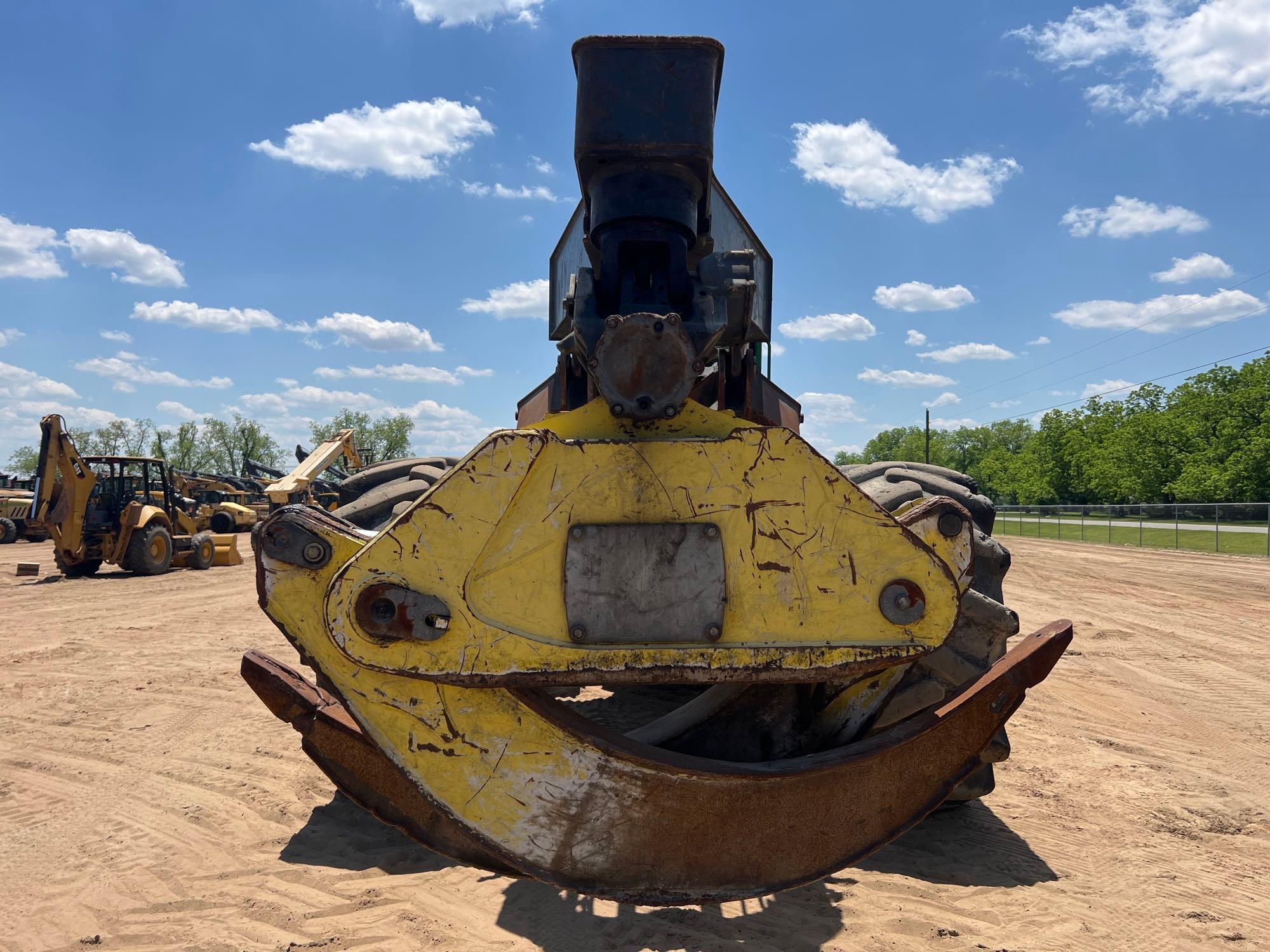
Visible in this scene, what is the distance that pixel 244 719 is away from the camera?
217 inches

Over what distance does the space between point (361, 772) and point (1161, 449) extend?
167 feet

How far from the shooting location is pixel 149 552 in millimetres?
14977

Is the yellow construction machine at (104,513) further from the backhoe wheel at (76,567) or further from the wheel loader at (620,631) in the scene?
the wheel loader at (620,631)

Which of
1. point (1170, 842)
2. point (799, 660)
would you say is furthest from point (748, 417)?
point (1170, 842)

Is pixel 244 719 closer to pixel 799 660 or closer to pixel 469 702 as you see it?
pixel 469 702

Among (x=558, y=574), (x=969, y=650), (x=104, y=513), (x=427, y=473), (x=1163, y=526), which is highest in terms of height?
(x=427, y=473)

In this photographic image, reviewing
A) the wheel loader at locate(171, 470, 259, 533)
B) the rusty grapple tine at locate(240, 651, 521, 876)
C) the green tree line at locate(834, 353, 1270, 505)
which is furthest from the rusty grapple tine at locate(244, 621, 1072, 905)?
the green tree line at locate(834, 353, 1270, 505)

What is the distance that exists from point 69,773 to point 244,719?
1.12 meters

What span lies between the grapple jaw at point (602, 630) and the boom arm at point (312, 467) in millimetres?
21394

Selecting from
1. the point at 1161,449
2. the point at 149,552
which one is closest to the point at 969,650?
the point at 149,552

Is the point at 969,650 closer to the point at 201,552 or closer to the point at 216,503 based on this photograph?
the point at 201,552

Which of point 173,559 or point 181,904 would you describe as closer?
point 181,904

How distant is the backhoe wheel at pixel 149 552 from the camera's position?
1481 cm

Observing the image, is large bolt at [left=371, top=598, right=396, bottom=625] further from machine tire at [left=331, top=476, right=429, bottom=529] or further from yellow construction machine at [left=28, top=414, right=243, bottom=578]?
yellow construction machine at [left=28, top=414, right=243, bottom=578]
